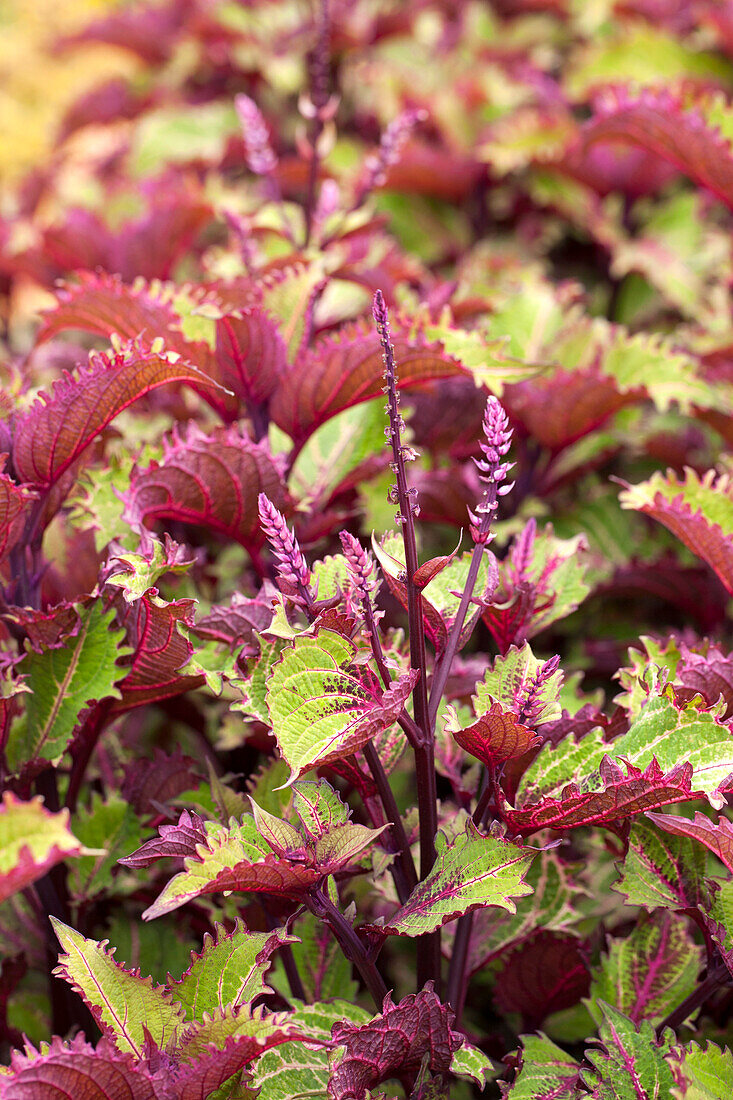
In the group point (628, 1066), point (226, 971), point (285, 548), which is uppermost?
point (285, 548)

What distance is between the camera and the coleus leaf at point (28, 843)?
0.59 meters

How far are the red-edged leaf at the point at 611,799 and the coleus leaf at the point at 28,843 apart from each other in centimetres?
35

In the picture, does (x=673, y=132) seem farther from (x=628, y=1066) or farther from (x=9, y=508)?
(x=628, y=1066)

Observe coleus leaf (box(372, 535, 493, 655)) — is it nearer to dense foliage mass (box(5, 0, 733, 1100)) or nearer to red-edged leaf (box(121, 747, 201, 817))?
dense foliage mass (box(5, 0, 733, 1100))

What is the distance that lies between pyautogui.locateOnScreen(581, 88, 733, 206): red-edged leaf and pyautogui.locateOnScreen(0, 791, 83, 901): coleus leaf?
1218mm

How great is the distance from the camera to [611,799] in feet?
2.49

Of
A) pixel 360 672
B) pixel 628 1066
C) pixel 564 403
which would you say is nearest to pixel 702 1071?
pixel 628 1066

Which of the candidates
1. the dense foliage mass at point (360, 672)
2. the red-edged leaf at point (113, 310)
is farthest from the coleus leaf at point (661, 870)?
the red-edged leaf at point (113, 310)

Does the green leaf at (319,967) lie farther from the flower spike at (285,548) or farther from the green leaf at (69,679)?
the flower spike at (285,548)

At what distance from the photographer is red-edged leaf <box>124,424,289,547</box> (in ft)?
3.24

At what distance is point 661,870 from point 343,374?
57 cm

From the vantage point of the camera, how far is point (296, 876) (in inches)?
29.2

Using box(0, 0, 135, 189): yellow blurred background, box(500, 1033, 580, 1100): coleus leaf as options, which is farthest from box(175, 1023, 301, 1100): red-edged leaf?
box(0, 0, 135, 189): yellow blurred background

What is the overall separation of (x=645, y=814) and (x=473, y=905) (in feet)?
0.61
